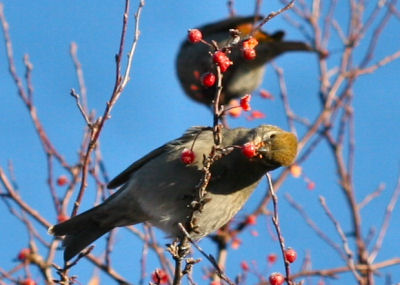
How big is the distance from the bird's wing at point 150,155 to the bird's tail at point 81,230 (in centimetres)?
21

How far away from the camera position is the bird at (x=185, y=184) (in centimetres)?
453

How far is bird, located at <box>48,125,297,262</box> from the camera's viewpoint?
4531 millimetres

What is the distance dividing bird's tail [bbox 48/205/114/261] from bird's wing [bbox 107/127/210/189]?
0.68ft

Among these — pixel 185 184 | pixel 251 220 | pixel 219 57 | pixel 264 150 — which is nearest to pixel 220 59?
pixel 219 57

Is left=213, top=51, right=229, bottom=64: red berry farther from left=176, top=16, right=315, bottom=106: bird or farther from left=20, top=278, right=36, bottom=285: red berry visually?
left=176, top=16, right=315, bottom=106: bird

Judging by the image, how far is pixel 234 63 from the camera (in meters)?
9.43

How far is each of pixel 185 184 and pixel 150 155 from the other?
510 mm

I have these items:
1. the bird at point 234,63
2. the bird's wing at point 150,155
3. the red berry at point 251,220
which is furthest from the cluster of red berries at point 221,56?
the bird at point 234,63

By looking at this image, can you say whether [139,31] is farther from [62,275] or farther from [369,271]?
[369,271]

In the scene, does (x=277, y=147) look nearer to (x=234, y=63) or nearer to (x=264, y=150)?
(x=264, y=150)

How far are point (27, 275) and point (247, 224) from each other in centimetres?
251

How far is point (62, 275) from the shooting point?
3629mm

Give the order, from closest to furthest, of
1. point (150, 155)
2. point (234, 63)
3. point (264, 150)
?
point (264, 150) < point (150, 155) < point (234, 63)

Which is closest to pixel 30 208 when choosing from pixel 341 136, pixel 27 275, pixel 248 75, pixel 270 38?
pixel 27 275
